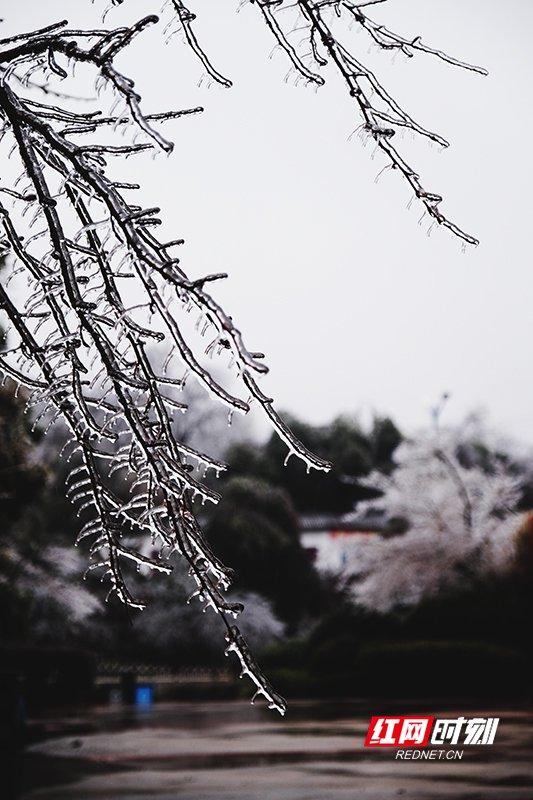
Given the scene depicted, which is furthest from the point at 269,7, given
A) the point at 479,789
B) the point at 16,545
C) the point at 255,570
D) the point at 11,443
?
the point at 255,570

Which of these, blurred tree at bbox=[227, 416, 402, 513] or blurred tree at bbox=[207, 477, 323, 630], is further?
blurred tree at bbox=[227, 416, 402, 513]

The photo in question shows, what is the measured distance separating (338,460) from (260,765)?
2351 centimetres

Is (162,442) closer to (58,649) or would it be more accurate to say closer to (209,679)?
(58,649)

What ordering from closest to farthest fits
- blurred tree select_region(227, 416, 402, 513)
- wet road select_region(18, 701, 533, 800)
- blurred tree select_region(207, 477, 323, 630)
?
wet road select_region(18, 701, 533, 800) < blurred tree select_region(207, 477, 323, 630) < blurred tree select_region(227, 416, 402, 513)

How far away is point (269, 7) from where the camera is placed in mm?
1658

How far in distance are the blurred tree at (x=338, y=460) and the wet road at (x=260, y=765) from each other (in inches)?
720

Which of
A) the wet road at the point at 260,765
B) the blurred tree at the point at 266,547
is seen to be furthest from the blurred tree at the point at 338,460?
the wet road at the point at 260,765

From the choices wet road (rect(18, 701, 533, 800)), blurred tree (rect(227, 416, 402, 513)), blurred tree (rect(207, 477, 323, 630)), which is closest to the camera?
wet road (rect(18, 701, 533, 800))

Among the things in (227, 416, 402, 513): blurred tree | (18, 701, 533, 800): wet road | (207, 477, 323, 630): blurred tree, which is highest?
(227, 416, 402, 513): blurred tree

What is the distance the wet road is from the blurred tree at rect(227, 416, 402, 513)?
60.0 ft

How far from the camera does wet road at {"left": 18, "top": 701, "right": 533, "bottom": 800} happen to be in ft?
21.6

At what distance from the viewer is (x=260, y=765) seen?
8.02 m

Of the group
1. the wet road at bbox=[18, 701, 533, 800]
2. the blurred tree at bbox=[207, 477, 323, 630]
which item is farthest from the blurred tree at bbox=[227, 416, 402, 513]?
the wet road at bbox=[18, 701, 533, 800]

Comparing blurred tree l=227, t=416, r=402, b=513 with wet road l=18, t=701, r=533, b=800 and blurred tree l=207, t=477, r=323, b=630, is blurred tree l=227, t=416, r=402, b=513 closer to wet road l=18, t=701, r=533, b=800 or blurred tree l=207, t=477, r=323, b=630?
blurred tree l=207, t=477, r=323, b=630
